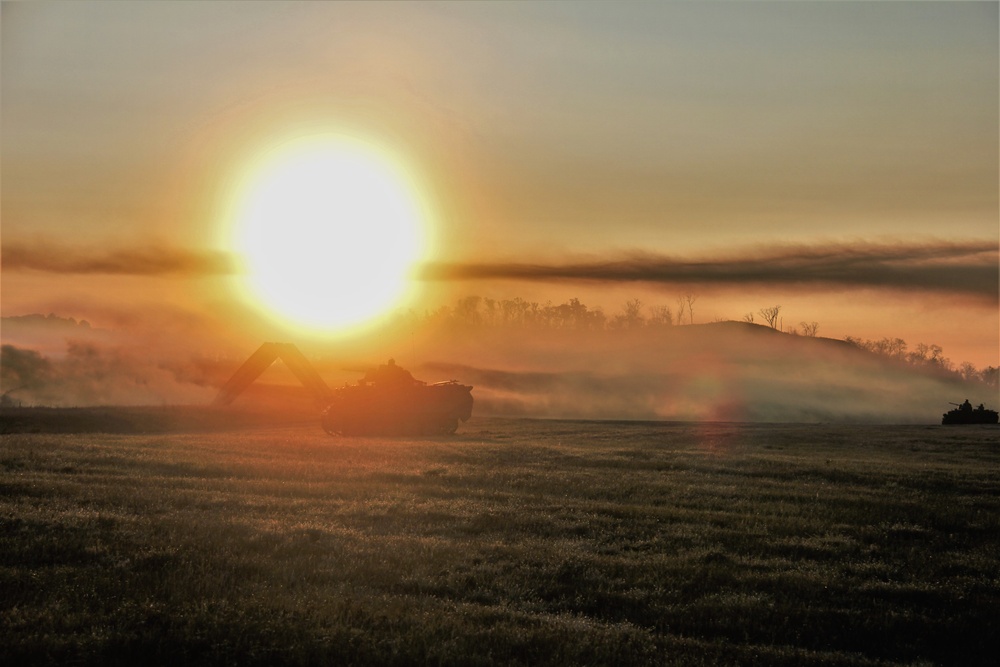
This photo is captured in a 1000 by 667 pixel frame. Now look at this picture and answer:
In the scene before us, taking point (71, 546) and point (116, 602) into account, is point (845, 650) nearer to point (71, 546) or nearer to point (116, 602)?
point (116, 602)

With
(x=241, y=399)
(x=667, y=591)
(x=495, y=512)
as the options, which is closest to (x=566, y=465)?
(x=495, y=512)

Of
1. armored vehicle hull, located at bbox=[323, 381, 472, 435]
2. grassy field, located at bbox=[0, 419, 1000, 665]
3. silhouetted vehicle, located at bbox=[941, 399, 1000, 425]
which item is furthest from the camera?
silhouetted vehicle, located at bbox=[941, 399, 1000, 425]

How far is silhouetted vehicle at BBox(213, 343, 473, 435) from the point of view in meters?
46.9

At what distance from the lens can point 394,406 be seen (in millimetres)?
47469

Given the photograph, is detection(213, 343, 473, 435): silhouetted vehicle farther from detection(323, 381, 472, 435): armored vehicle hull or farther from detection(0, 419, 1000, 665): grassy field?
detection(0, 419, 1000, 665): grassy field

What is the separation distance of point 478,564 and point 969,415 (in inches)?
2757

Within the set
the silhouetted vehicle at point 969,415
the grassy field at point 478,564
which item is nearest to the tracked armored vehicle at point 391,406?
the grassy field at point 478,564

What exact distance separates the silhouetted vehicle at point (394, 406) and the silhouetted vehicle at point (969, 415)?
46.1 metres

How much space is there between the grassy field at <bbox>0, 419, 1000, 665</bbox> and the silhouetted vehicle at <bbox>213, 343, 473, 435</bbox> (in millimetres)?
16599

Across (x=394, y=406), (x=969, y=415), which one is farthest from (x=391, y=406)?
(x=969, y=415)

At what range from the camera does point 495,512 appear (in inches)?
808

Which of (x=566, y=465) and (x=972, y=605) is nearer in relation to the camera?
(x=972, y=605)

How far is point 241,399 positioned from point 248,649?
52.1 metres

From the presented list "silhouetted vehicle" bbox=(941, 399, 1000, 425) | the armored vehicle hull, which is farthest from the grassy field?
"silhouetted vehicle" bbox=(941, 399, 1000, 425)
